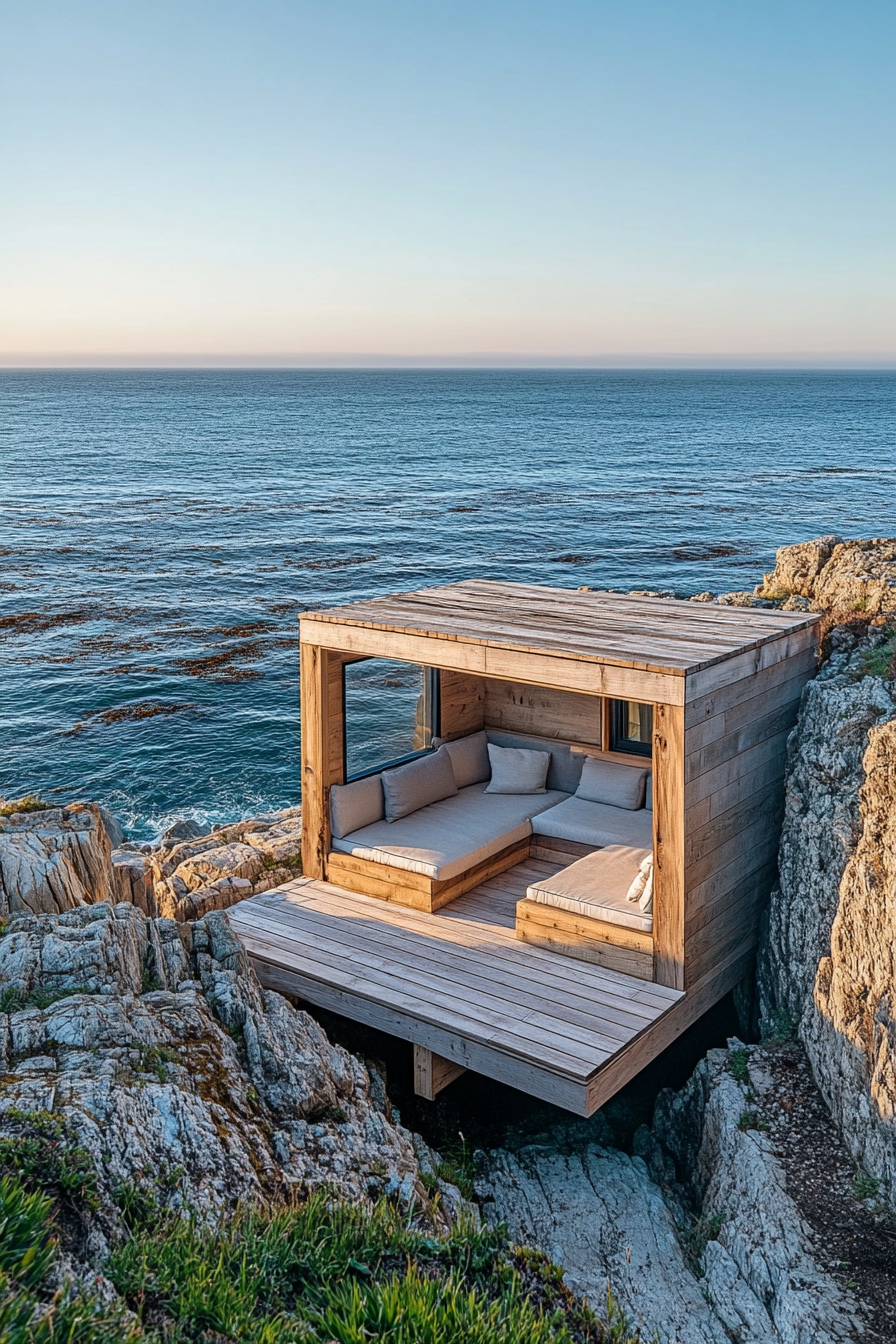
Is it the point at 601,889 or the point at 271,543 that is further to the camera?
the point at 271,543

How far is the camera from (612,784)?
989 centimetres

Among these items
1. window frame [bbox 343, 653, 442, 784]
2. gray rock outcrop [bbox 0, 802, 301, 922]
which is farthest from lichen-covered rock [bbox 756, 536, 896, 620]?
gray rock outcrop [bbox 0, 802, 301, 922]

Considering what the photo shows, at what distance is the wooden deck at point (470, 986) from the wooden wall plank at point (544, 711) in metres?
1.98

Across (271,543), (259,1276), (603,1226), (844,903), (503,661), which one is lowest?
(603,1226)

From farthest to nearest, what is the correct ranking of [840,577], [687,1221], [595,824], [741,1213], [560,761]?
Answer: [840,577]
[560,761]
[595,824]
[687,1221]
[741,1213]

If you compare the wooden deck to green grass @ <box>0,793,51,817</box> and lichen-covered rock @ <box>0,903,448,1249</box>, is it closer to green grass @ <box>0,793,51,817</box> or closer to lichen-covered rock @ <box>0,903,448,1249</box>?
lichen-covered rock @ <box>0,903,448,1249</box>

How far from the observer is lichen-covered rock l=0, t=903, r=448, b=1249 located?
486cm

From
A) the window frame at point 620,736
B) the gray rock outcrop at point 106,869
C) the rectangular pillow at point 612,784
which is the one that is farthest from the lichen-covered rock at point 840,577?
the gray rock outcrop at point 106,869

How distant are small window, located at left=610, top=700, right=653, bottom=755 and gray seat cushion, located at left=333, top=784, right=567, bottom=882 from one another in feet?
2.70

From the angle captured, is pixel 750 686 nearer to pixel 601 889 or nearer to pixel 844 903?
pixel 844 903

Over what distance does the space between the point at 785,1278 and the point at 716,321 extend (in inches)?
3152

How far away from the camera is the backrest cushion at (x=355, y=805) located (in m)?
9.30

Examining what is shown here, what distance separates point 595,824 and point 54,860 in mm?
4618

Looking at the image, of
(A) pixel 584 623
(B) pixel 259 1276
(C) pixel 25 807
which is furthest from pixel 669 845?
(C) pixel 25 807
